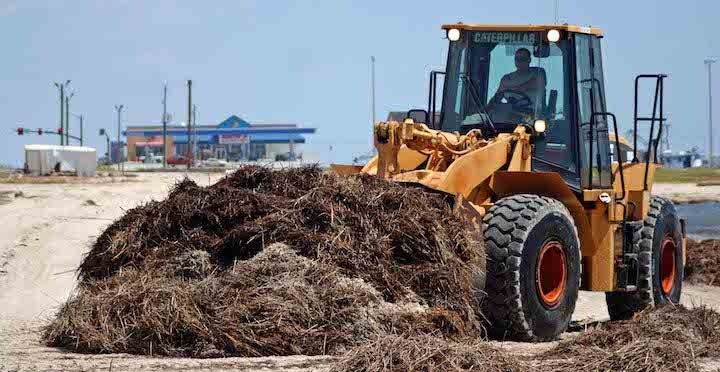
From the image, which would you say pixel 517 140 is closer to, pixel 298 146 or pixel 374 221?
pixel 374 221

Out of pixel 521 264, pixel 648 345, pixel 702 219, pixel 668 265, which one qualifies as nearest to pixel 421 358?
pixel 648 345

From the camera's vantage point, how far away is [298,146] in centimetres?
12812

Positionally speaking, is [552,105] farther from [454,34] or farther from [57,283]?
[57,283]

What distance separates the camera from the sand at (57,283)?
8.75 m

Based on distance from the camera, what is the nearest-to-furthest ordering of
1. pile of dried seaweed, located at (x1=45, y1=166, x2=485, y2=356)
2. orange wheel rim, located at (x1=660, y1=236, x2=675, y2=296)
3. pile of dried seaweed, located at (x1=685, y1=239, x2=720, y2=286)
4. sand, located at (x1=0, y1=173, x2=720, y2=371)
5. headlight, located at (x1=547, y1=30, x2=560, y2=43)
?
sand, located at (x1=0, y1=173, x2=720, y2=371), pile of dried seaweed, located at (x1=45, y1=166, x2=485, y2=356), headlight, located at (x1=547, y1=30, x2=560, y2=43), orange wheel rim, located at (x1=660, y1=236, x2=675, y2=296), pile of dried seaweed, located at (x1=685, y1=239, x2=720, y2=286)

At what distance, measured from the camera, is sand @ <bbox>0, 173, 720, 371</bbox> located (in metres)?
8.75

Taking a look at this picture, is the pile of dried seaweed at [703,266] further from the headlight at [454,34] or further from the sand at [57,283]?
the headlight at [454,34]

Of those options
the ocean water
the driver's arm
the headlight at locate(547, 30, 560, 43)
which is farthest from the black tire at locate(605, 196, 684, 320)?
the ocean water

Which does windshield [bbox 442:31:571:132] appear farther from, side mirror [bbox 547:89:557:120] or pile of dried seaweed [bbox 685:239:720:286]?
pile of dried seaweed [bbox 685:239:720:286]

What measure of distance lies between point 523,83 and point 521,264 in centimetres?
259

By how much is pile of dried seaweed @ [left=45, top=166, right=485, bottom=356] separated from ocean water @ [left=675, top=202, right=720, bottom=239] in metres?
22.4

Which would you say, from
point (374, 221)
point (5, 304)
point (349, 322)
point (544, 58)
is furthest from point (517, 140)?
point (5, 304)

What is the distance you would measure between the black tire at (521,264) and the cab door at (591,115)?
4.54ft

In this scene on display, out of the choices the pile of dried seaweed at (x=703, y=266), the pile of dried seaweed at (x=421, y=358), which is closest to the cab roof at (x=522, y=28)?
the pile of dried seaweed at (x=421, y=358)
